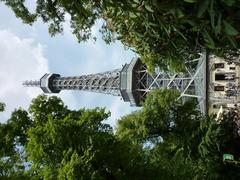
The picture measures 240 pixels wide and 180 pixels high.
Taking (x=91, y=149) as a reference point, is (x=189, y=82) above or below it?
above

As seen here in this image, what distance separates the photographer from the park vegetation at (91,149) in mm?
17328

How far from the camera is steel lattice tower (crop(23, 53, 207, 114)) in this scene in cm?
5291

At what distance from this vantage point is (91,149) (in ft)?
57.5

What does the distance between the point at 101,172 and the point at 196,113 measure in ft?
48.3

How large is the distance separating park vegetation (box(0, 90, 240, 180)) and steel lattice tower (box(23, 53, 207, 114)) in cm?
1825

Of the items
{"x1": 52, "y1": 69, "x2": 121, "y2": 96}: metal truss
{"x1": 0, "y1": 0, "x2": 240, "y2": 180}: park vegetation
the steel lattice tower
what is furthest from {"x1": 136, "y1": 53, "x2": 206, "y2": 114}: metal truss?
{"x1": 0, "y1": 0, "x2": 240, "y2": 180}: park vegetation

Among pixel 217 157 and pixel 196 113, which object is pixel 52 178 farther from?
pixel 196 113

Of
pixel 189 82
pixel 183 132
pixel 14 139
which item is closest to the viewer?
pixel 14 139

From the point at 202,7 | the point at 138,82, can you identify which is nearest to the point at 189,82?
the point at 138,82

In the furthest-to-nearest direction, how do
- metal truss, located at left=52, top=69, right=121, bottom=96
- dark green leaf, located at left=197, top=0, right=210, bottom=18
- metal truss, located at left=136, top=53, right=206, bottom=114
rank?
metal truss, located at left=52, top=69, right=121, bottom=96 → metal truss, located at left=136, top=53, right=206, bottom=114 → dark green leaf, located at left=197, top=0, right=210, bottom=18

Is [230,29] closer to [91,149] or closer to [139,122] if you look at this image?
[91,149]

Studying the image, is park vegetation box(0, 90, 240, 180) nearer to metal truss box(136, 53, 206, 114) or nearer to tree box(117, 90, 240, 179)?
tree box(117, 90, 240, 179)

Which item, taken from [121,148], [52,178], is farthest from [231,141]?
[52,178]

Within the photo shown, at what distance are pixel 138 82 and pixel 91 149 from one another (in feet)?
143
